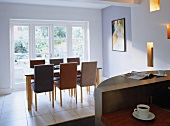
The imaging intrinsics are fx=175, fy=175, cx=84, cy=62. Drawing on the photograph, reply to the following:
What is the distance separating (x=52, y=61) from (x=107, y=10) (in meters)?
2.71

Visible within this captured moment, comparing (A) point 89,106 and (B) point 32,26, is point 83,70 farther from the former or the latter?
(B) point 32,26

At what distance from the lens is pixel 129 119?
4.26ft

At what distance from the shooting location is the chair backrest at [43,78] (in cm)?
368

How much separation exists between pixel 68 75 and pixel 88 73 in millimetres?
566

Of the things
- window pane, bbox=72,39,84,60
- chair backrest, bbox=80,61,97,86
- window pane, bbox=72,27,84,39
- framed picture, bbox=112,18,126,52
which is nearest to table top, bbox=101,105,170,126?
chair backrest, bbox=80,61,97,86

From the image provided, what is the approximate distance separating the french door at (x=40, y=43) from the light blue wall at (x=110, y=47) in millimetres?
825

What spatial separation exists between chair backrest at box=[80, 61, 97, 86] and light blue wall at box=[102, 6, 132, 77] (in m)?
1.37

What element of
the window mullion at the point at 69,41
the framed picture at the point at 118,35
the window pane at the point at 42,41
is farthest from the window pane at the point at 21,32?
the framed picture at the point at 118,35

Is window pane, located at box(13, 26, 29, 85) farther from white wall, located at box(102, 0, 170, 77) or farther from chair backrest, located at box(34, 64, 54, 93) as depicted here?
white wall, located at box(102, 0, 170, 77)

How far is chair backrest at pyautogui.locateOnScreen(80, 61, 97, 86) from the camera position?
429cm

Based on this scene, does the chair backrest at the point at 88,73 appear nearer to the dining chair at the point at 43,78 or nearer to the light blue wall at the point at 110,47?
the dining chair at the point at 43,78

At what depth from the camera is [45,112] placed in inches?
145

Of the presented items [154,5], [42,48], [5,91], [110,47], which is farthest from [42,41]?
[154,5]

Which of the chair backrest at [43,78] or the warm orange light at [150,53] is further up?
the warm orange light at [150,53]
